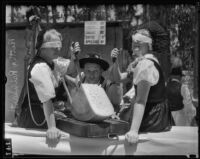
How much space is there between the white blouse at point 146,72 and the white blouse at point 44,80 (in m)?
0.93

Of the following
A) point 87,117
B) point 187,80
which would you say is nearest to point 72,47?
point 87,117

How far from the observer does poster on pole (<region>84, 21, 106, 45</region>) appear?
21.1 ft

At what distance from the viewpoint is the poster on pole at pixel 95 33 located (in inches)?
253

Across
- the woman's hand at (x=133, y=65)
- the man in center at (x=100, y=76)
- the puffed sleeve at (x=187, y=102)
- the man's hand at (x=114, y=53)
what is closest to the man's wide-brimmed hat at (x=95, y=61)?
the man in center at (x=100, y=76)

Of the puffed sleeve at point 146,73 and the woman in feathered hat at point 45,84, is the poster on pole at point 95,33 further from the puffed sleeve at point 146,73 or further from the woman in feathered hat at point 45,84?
the puffed sleeve at point 146,73

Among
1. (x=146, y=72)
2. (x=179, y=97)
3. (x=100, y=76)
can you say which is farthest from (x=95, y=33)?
(x=179, y=97)

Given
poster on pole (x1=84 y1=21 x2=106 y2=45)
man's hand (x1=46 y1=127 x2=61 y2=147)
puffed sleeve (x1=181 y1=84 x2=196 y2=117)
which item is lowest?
man's hand (x1=46 y1=127 x2=61 y2=147)

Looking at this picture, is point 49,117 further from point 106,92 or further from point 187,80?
point 187,80

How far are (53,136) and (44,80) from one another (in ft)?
2.23

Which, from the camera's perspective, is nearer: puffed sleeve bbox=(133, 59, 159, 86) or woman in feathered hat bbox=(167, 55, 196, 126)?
puffed sleeve bbox=(133, 59, 159, 86)

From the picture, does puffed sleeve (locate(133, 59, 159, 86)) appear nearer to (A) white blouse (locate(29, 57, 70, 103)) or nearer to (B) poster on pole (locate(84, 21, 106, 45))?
(B) poster on pole (locate(84, 21, 106, 45))

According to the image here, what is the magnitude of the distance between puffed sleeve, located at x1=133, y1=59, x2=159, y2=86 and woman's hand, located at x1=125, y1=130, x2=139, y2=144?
591 mm

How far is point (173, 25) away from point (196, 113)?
1087 millimetres

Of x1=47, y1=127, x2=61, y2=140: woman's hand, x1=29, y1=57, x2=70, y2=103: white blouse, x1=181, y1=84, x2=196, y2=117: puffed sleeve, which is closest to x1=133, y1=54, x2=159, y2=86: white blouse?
x1=181, y1=84, x2=196, y2=117: puffed sleeve
